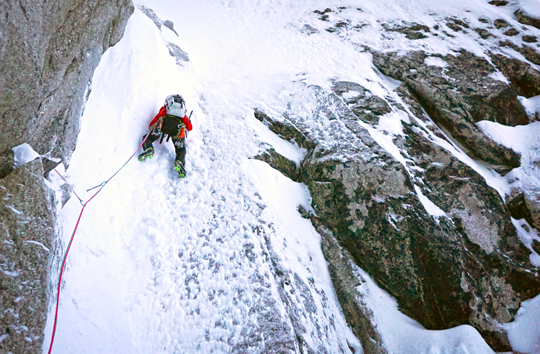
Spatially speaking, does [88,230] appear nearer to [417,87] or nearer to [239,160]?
[239,160]

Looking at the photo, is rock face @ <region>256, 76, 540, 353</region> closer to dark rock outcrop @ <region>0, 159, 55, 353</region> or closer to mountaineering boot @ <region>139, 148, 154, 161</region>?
mountaineering boot @ <region>139, 148, 154, 161</region>

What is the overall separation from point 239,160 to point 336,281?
372cm

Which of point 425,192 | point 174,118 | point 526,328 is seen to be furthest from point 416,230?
point 174,118

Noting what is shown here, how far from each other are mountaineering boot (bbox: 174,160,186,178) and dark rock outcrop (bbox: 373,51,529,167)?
807 centimetres

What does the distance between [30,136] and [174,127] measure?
2.80 meters

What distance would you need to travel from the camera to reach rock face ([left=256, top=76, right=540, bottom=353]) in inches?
215

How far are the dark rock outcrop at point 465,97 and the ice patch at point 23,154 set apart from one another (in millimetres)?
10122

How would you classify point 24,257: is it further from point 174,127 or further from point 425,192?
point 425,192

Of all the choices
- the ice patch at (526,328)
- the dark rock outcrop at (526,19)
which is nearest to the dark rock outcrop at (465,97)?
the ice patch at (526,328)

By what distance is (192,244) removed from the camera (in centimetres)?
507

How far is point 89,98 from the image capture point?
5.38 meters

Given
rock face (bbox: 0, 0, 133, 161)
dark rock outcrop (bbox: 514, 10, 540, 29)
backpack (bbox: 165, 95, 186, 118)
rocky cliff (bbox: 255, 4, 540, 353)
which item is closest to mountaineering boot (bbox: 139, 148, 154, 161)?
backpack (bbox: 165, 95, 186, 118)

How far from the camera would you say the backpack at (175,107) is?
6.10 m

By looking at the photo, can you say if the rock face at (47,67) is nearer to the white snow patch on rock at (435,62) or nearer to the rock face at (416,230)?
the rock face at (416,230)
